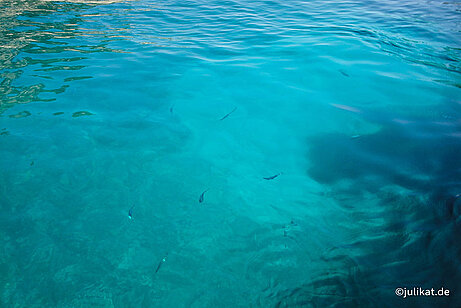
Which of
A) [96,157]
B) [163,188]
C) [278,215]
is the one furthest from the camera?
[96,157]

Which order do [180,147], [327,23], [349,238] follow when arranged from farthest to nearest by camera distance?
[327,23] < [180,147] < [349,238]

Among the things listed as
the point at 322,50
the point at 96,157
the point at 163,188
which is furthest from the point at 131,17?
the point at 163,188

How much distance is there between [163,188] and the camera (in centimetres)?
407

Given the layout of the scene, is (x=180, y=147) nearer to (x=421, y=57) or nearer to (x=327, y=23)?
(x=421, y=57)

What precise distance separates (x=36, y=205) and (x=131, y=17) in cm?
930

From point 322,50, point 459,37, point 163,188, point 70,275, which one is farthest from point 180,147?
point 459,37

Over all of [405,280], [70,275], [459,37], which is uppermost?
[459,37]

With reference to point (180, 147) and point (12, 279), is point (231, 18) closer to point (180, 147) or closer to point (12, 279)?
point (180, 147)

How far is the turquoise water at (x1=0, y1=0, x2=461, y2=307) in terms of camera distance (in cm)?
297

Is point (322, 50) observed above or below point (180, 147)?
above

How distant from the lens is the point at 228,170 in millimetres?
4488

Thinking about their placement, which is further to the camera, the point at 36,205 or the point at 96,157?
the point at 96,157

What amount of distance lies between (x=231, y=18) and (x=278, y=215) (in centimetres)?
976

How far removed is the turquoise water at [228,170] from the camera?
2973 mm
